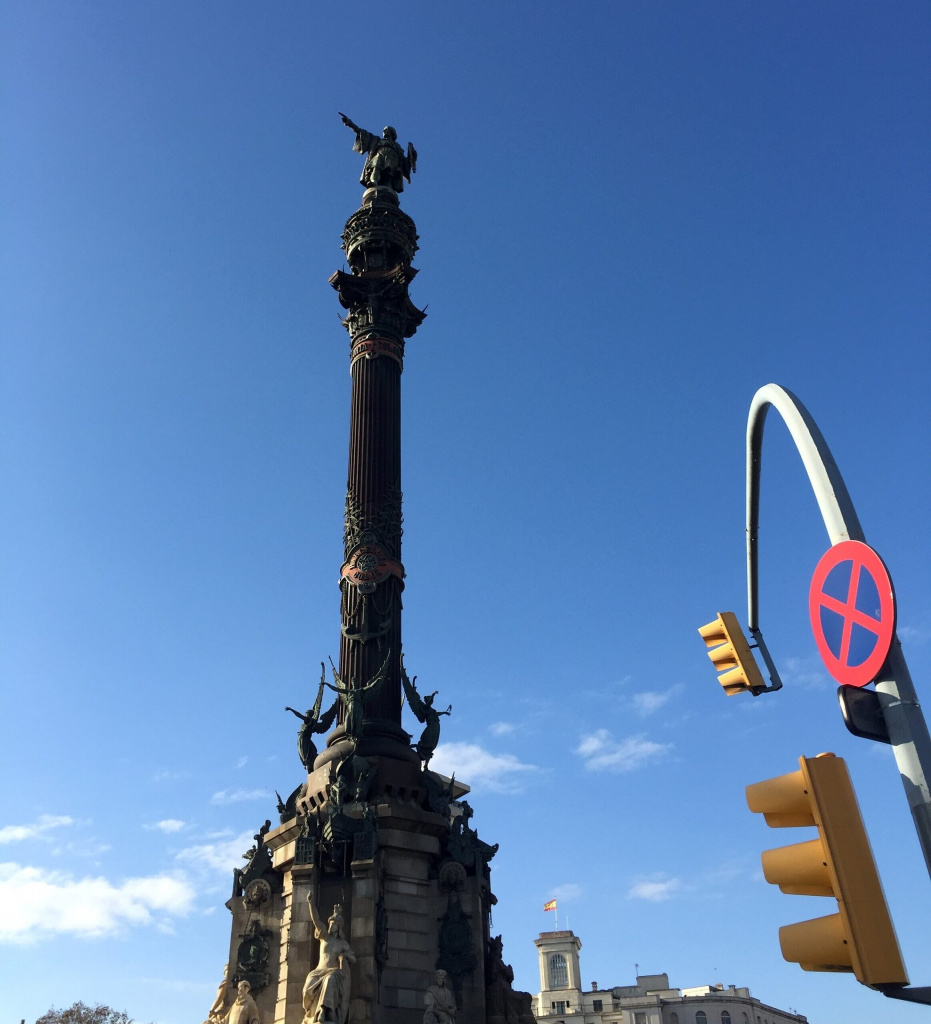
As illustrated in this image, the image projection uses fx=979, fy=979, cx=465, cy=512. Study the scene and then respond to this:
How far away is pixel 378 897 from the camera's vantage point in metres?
28.5

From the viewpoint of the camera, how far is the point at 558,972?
95.1 meters

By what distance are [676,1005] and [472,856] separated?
73682 mm

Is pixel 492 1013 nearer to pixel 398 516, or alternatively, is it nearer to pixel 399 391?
pixel 398 516

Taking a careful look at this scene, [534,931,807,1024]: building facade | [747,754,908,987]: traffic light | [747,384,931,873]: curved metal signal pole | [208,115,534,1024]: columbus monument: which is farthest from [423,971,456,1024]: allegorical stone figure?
[534,931,807,1024]: building facade

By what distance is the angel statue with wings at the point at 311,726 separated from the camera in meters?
33.3

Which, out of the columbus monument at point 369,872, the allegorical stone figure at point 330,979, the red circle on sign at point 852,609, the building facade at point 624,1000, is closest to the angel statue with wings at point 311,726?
the columbus monument at point 369,872

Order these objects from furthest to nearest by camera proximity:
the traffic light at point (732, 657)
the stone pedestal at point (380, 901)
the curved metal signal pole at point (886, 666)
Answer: the stone pedestal at point (380, 901)
the traffic light at point (732, 657)
the curved metal signal pole at point (886, 666)

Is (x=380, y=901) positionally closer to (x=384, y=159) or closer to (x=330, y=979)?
(x=330, y=979)

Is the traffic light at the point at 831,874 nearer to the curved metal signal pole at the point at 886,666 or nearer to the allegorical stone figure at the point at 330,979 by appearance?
the curved metal signal pole at the point at 886,666

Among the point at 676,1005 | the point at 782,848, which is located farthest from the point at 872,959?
the point at 676,1005

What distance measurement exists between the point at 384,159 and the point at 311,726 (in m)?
25.3

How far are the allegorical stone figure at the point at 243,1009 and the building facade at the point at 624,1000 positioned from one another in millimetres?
70400

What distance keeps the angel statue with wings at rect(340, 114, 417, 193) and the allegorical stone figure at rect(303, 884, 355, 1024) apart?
100 feet

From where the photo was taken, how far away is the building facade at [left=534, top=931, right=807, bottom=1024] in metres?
91.2
